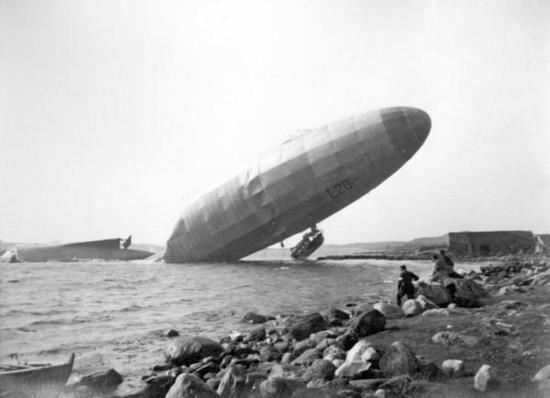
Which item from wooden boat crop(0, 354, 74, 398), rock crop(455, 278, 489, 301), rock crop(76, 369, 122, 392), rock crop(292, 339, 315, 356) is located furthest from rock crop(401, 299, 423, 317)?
wooden boat crop(0, 354, 74, 398)

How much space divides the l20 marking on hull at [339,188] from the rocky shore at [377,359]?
14293mm

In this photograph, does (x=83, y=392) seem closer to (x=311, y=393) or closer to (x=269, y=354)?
(x=269, y=354)

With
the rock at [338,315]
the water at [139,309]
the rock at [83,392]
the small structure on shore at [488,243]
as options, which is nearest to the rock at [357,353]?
the water at [139,309]

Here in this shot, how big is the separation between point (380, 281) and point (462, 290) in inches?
406

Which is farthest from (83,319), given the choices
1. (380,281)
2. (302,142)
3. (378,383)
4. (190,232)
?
(190,232)

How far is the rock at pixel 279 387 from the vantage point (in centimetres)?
490

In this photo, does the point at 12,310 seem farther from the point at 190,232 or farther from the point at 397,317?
the point at 190,232

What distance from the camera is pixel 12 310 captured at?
13500mm

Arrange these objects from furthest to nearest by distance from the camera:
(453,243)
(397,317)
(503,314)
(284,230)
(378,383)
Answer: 1. (453,243)
2. (284,230)
3. (397,317)
4. (503,314)
5. (378,383)

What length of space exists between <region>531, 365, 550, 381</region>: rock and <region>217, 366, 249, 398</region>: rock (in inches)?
123

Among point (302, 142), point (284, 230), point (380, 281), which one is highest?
point (302, 142)

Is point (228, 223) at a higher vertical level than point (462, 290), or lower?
higher

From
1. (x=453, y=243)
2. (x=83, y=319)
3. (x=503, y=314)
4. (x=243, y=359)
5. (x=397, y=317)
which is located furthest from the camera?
(x=453, y=243)

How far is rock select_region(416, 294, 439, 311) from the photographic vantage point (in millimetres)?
9375
